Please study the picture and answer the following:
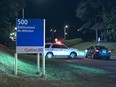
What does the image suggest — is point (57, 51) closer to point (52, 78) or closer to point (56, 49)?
point (56, 49)

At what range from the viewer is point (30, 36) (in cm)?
1652

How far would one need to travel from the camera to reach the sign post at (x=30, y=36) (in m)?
16.3

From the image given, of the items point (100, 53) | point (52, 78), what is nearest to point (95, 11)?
point (100, 53)

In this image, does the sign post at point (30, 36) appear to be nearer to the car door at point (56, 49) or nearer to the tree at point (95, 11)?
the car door at point (56, 49)

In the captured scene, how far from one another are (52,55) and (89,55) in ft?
14.1

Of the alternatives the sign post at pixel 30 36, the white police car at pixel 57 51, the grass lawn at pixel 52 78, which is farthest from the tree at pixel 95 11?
the sign post at pixel 30 36

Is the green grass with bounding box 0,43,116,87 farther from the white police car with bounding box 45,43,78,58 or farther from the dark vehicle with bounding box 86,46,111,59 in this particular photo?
the dark vehicle with bounding box 86,46,111,59

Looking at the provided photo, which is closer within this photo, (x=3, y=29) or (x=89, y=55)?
(x=89, y=55)

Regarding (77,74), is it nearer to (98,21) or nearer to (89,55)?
(89,55)

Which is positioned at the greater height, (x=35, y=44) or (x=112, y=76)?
(x=35, y=44)

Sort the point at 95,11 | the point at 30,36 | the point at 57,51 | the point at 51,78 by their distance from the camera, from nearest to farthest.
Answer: the point at 30,36, the point at 51,78, the point at 57,51, the point at 95,11

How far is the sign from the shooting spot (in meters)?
16.3

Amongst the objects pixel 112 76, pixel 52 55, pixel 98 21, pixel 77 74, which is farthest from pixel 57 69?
pixel 98 21

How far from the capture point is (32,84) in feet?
46.0
